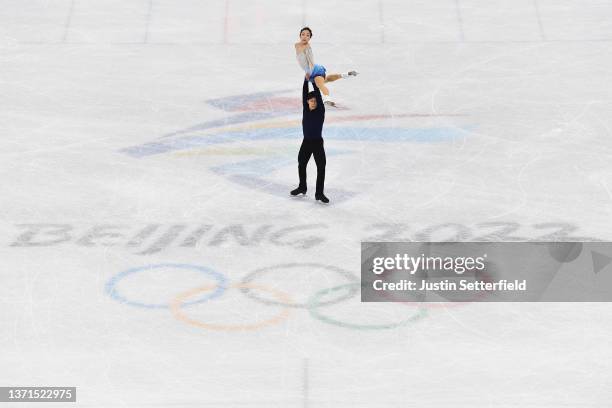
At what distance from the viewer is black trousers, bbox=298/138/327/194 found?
50.9ft

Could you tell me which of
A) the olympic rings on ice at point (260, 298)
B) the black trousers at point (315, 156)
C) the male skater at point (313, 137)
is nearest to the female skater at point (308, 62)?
the male skater at point (313, 137)

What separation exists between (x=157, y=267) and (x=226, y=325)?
156cm

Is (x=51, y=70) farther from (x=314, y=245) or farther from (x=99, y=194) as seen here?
(x=314, y=245)

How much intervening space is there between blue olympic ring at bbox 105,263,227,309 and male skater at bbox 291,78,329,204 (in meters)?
2.35

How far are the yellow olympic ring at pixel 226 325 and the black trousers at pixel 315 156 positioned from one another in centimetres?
251

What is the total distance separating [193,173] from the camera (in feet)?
54.9

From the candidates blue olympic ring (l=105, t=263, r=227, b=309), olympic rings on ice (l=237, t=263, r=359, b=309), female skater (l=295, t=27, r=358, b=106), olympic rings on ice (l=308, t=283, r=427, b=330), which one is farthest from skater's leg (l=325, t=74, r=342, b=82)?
olympic rings on ice (l=308, t=283, r=427, b=330)

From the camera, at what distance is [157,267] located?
13906 mm

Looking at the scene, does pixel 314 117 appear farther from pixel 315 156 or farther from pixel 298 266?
pixel 298 266

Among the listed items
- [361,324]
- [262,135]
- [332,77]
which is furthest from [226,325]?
[262,135]

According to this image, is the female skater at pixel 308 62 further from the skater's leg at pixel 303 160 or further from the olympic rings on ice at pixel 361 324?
the olympic rings on ice at pixel 361 324

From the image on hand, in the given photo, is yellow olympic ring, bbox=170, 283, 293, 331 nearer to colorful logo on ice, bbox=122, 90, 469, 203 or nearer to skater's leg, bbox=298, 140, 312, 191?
skater's leg, bbox=298, 140, 312, 191

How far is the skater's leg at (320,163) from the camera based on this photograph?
611 inches

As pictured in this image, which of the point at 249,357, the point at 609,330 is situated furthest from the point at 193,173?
the point at 609,330
